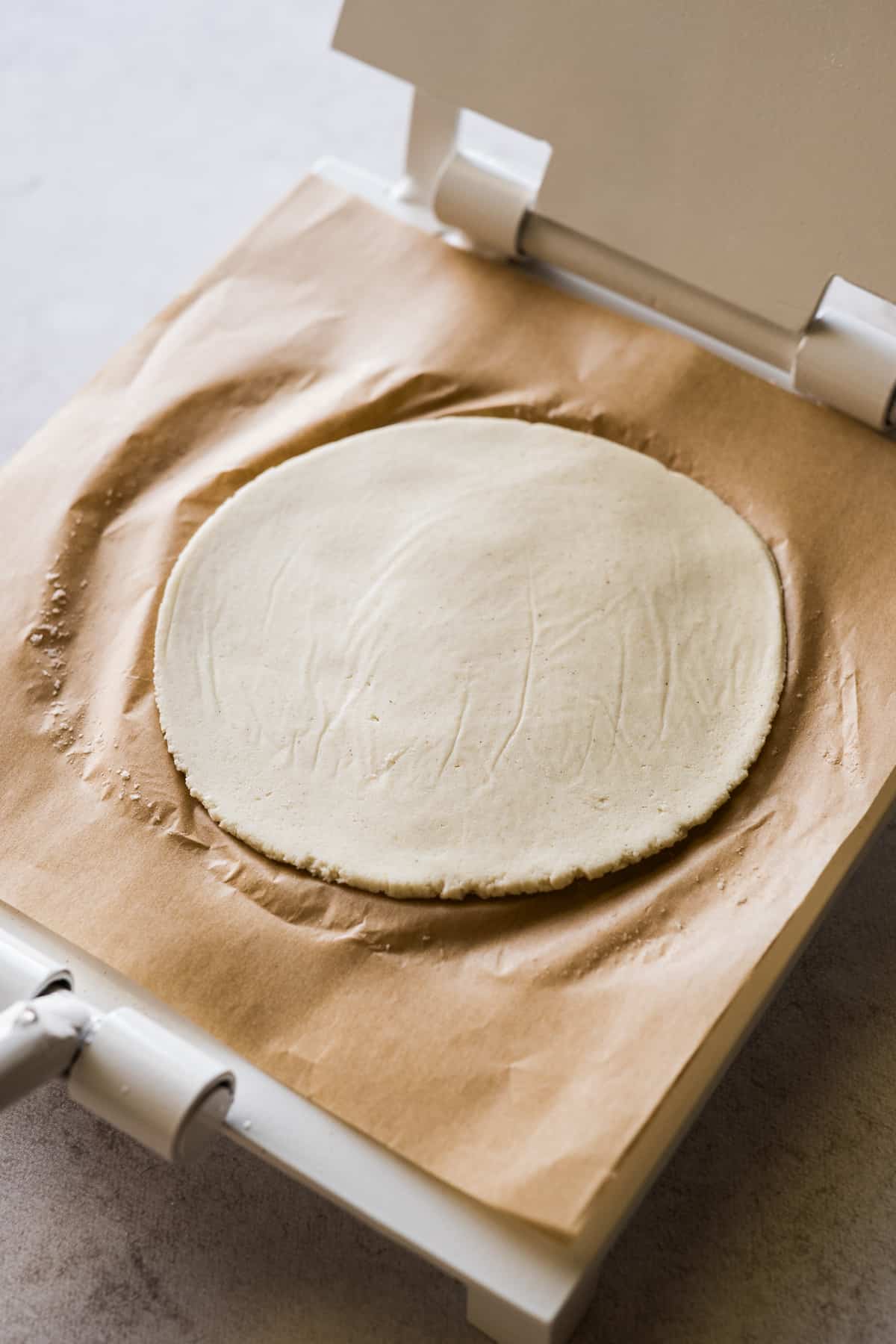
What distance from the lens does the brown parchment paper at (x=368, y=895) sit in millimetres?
1004

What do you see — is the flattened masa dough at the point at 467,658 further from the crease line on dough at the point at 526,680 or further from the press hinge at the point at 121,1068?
the press hinge at the point at 121,1068

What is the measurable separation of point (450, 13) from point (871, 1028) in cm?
106

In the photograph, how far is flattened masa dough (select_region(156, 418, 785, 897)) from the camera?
44.3 inches

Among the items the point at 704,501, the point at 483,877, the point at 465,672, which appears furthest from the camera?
the point at 704,501

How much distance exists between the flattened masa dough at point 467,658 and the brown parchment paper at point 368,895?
3cm

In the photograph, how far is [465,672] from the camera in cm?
121

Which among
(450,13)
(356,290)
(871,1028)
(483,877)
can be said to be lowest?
(871,1028)

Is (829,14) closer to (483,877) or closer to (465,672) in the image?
(465,672)

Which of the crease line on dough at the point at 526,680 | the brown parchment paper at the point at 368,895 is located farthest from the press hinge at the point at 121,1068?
the crease line on dough at the point at 526,680

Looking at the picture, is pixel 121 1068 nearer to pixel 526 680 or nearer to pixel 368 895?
pixel 368 895

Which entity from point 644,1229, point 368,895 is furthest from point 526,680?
point 644,1229

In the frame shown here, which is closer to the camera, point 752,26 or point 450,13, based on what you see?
point 752,26

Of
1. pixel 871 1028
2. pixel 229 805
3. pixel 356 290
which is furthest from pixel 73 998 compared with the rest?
pixel 356 290

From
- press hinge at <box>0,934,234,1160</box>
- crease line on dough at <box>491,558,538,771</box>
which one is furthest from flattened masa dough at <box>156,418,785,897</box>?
press hinge at <box>0,934,234,1160</box>
